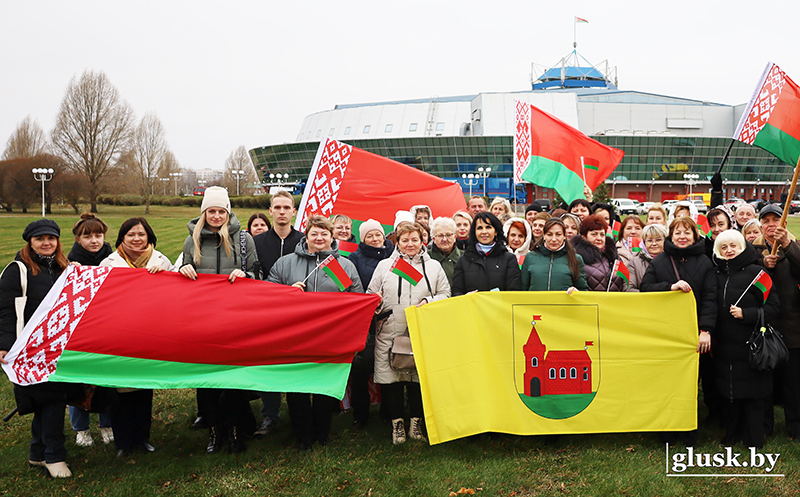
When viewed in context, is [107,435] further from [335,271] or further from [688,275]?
[688,275]

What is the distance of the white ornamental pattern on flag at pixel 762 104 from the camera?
7.08 m

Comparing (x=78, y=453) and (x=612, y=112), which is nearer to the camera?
(x=78, y=453)

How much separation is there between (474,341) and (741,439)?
8.40 feet

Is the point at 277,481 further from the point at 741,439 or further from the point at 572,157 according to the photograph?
the point at 572,157

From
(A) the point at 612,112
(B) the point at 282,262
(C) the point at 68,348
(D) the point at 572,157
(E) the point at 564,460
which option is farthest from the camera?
(A) the point at 612,112

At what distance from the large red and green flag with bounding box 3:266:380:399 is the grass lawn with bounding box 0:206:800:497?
69 cm

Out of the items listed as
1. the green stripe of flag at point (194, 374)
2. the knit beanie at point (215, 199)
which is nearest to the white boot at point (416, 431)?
the green stripe of flag at point (194, 374)

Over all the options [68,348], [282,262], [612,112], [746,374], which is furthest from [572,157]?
[612,112]

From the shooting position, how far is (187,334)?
15.6 ft

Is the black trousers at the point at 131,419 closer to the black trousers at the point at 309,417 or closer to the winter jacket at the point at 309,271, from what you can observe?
the black trousers at the point at 309,417

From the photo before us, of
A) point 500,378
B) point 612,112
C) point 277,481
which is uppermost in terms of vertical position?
point 612,112

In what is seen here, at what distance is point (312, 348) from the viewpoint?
4992 mm

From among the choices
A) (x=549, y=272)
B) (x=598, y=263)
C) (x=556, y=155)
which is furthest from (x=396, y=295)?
(x=556, y=155)

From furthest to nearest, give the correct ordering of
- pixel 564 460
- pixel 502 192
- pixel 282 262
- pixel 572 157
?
1. pixel 502 192
2. pixel 572 157
3. pixel 282 262
4. pixel 564 460
